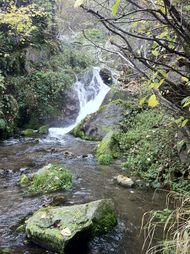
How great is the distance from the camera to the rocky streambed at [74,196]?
4.14m

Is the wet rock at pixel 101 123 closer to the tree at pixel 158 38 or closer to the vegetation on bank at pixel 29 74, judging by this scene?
the vegetation on bank at pixel 29 74

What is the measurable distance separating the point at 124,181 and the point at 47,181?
1648 mm

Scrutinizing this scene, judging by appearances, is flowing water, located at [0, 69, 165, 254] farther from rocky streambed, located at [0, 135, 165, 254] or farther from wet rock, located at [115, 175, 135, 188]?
wet rock, located at [115, 175, 135, 188]

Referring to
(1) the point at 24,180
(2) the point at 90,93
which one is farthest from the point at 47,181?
(2) the point at 90,93

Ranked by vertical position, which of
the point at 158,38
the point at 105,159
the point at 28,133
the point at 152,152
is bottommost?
the point at 105,159

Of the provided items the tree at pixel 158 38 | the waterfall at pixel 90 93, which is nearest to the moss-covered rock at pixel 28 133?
the waterfall at pixel 90 93

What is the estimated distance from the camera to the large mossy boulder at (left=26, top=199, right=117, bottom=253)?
3984 millimetres

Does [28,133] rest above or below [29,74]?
below

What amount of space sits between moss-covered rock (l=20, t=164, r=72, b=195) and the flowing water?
7.4 inches

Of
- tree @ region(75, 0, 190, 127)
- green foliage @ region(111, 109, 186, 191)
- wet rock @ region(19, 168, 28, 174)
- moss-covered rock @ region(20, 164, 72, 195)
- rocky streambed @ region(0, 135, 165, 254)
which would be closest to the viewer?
tree @ region(75, 0, 190, 127)

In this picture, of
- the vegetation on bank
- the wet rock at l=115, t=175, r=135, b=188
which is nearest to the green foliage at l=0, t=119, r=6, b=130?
the vegetation on bank

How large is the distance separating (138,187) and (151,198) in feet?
1.94

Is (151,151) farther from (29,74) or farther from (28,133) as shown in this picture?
(29,74)

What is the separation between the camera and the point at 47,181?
20.5ft
